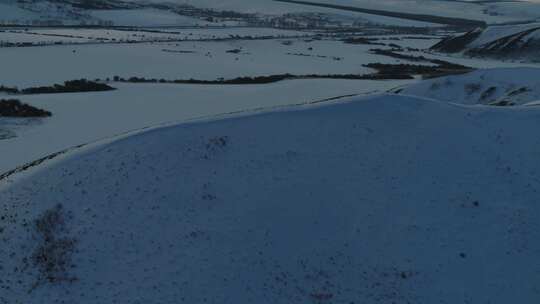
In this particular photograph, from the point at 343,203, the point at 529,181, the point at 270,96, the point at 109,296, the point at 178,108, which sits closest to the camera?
the point at 109,296

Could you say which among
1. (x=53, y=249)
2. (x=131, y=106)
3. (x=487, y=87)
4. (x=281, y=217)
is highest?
(x=487, y=87)

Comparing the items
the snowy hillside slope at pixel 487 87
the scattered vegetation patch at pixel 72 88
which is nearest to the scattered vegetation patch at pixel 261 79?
the scattered vegetation patch at pixel 72 88

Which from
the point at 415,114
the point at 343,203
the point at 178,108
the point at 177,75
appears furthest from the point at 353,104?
the point at 177,75

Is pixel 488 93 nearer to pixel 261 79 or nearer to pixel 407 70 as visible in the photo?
pixel 261 79

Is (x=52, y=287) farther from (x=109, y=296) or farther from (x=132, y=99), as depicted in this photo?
(x=132, y=99)

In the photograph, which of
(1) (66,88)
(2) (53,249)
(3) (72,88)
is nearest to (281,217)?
(2) (53,249)

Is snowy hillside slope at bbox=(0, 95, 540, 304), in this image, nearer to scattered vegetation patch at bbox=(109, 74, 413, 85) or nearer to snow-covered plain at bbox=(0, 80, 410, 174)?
snow-covered plain at bbox=(0, 80, 410, 174)

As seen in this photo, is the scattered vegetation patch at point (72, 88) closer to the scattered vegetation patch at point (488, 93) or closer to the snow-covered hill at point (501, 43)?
the scattered vegetation patch at point (488, 93)
